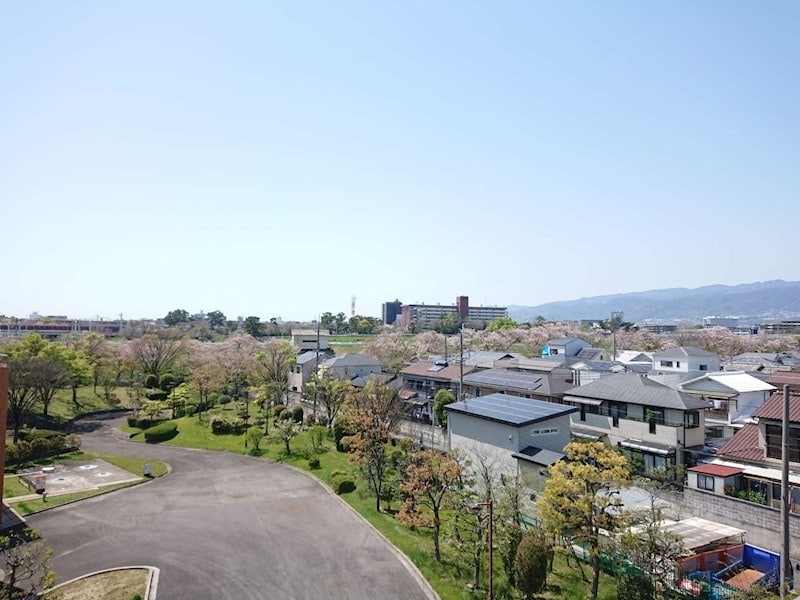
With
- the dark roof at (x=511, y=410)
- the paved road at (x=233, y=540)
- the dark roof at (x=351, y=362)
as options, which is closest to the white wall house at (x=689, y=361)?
the dark roof at (x=511, y=410)

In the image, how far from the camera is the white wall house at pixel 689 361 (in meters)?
47.2

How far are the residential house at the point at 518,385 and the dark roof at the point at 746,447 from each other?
11.0 meters

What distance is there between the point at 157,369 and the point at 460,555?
52150mm

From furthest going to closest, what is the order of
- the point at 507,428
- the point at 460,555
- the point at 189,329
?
1. the point at 189,329
2. the point at 507,428
3. the point at 460,555

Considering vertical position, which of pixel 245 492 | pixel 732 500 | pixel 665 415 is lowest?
pixel 245 492

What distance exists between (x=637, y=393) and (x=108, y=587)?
26.9m

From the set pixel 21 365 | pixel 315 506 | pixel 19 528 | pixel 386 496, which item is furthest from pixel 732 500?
pixel 21 365

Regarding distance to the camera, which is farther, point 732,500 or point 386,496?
point 386,496

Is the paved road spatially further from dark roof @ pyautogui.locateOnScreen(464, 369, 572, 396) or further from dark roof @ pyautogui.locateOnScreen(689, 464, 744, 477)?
dark roof @ pyautogui.locateOnScreen(464, 369, 572, 396)

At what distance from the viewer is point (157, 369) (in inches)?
2308

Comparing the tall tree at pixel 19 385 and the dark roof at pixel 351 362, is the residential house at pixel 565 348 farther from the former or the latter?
the tall tree at pixel 19 385

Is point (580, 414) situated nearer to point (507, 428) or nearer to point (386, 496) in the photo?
point (507, 428)

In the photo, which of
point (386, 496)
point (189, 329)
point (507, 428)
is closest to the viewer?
point (507, 428)

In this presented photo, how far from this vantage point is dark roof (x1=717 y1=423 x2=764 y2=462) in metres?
21.3
